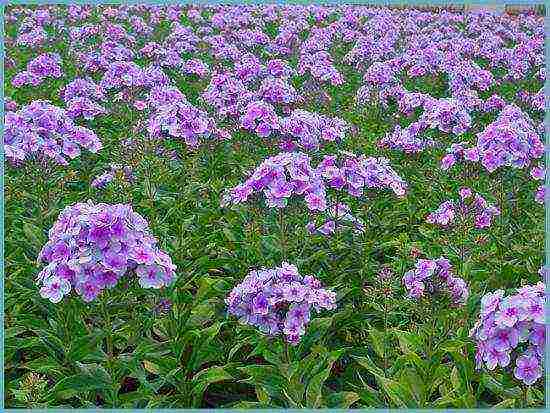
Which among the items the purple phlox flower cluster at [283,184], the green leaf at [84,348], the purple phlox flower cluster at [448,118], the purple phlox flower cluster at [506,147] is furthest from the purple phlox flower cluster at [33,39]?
A: the green leaf at [84,348]

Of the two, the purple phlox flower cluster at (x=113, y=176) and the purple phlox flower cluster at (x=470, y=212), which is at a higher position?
the purple phlox flower cluster at (x=470, y=212)

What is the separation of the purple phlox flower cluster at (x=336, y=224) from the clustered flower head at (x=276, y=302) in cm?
134

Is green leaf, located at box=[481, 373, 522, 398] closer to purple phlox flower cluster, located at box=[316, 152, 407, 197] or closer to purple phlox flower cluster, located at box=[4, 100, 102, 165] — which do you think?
purple phlox flower cluster, located at box=[316, 152, 407, 197]

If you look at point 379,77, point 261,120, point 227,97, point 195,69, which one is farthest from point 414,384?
point 195,69

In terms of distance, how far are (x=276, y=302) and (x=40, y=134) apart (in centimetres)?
227

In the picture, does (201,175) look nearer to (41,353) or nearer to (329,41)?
(41,353)

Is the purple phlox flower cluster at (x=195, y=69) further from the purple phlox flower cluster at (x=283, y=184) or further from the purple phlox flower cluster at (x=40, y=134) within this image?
the purple phlox flower cluster at (x=283, y=184)

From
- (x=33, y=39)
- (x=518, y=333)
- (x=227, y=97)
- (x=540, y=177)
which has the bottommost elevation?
(x=33, y=39)

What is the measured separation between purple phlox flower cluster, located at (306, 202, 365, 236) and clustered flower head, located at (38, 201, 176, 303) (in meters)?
1.70

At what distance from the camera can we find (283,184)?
433 centimetres

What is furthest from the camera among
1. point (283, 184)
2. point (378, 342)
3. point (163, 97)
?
point (163, 97)

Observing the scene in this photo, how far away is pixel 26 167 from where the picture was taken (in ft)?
16.8

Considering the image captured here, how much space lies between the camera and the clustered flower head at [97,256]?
11.1 ft

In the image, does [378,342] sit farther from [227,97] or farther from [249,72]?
[249,72]
